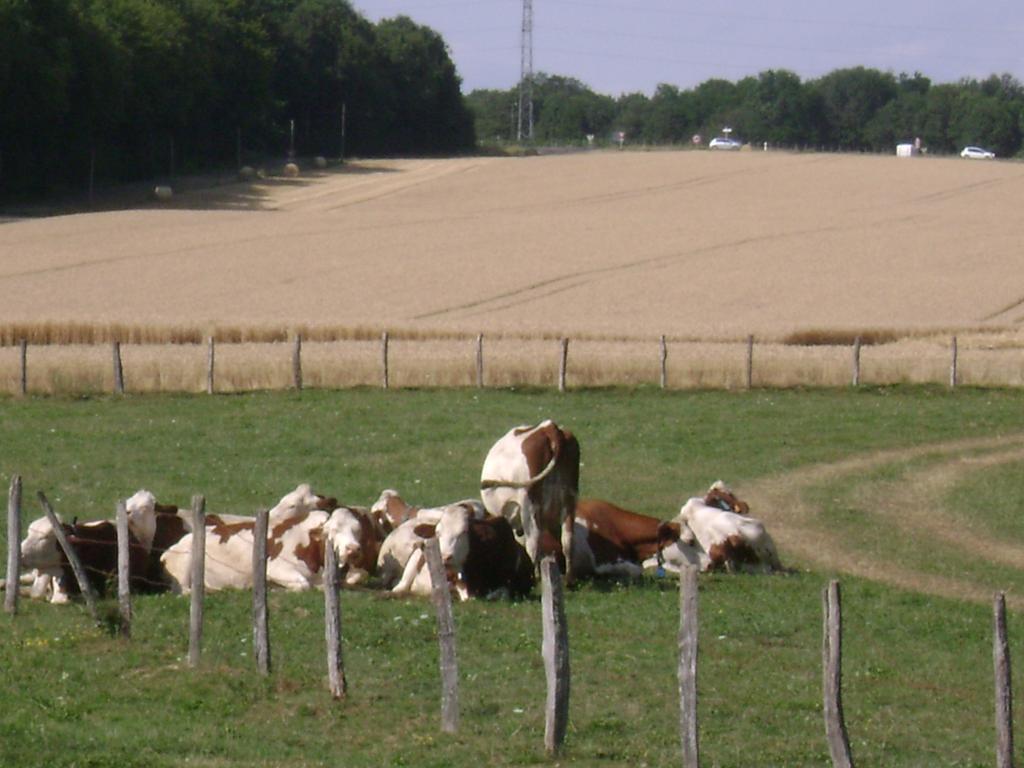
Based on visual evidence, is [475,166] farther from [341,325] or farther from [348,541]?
[348,541]

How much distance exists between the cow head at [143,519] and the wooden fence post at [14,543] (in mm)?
1480

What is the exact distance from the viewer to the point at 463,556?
14.1 meters

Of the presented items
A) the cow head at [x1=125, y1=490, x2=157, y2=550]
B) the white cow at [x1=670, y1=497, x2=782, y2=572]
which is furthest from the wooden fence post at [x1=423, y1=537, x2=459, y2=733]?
the white cow at [x1=670, y1=497, x2=782, y2=572]

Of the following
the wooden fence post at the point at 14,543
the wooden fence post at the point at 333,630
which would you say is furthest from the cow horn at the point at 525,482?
the wooden fence post at the point at 333,630

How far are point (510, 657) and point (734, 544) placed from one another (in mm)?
4948

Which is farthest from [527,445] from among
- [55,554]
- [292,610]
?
[55,554]

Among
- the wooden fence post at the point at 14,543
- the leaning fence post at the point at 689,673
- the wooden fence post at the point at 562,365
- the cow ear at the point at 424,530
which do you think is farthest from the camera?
the wooden fence post at the point at 562,365

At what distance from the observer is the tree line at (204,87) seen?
8112cm

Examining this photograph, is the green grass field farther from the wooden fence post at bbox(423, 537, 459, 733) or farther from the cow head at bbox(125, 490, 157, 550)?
the cow head at bbox(125, 490, 157, 550)

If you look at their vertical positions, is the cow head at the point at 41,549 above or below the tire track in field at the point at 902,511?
above

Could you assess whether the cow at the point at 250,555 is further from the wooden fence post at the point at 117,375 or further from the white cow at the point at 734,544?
the wooden fence post at the point at 117,375

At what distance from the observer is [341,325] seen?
41188 mm

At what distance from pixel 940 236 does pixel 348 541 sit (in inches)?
2154

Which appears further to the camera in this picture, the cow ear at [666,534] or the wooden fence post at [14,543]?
the cow ear at [666,534]
